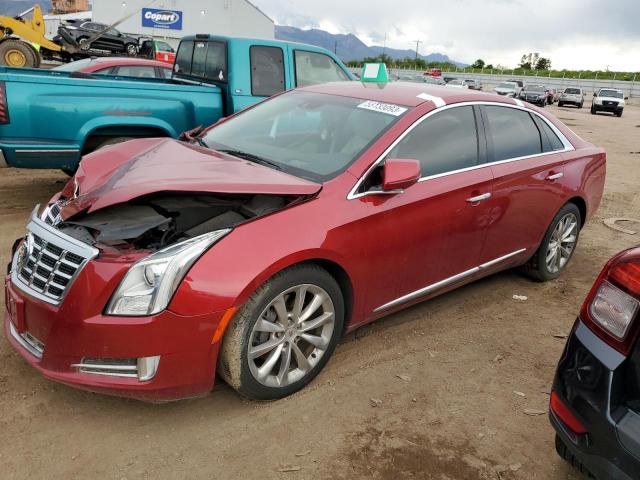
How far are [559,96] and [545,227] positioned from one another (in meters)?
35.7

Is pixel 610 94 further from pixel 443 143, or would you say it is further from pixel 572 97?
pixel 443 143

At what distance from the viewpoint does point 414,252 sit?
3.36 metres

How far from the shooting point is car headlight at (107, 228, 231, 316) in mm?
2412

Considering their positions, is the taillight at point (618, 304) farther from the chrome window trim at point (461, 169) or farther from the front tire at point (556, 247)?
the front tire at point (556, 247)

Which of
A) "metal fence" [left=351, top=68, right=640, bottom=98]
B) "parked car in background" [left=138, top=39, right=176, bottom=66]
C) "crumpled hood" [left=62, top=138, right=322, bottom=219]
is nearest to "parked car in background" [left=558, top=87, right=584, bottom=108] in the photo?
"metal fence" [left=351, top=68, right=640, bottom=98]

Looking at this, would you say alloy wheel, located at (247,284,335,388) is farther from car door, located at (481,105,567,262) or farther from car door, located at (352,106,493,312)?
car door, located at (481,105,567,262)

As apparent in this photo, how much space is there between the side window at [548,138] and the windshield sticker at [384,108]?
1.59m

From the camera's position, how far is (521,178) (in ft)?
13.2

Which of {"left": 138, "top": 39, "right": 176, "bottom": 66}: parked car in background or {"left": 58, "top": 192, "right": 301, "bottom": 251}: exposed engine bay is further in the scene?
{"left": 138, "top": 39, "right": 176, "bottom": 66}: parked car in background

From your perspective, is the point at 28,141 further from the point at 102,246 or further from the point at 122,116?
the point at 102,246

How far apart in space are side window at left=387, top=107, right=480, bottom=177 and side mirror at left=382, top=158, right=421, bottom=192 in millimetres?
238

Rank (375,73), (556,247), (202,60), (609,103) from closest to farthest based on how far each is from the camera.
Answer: (375,73)
(556,247)
(202,60)
(609,103)

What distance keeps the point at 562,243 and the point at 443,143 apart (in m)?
1.98

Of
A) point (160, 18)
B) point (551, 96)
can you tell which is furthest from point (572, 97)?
point (160, 18)
